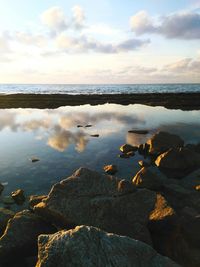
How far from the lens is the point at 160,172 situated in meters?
20.7

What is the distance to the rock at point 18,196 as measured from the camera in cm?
1578

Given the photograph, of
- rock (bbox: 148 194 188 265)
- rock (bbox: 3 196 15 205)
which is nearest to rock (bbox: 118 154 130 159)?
rock (bbox: 3 196 15 205)

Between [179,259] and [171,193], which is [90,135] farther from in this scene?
[179,259]

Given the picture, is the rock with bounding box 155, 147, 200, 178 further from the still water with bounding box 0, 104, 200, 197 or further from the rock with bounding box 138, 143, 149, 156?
the rock with bounding box 138, 143, 149, 156

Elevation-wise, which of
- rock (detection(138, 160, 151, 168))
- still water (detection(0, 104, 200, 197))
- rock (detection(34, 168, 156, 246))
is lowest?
still water (detection(0, 104, 200, 197))

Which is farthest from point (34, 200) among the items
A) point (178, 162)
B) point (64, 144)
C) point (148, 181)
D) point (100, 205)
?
point (64, 144)

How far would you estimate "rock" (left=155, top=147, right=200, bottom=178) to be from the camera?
20.9 m

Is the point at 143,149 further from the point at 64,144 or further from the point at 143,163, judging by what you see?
the point at 64,144

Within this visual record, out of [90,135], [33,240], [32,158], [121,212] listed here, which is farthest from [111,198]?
[90,135]

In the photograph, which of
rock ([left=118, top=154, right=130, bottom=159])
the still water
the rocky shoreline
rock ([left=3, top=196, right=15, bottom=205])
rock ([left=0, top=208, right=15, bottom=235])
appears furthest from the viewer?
rock ([left=118, top=154, right=130, bottom=159])

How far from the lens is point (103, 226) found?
1163 cm

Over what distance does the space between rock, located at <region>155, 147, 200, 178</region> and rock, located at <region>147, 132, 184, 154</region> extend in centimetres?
289

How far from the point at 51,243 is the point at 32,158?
16237mm

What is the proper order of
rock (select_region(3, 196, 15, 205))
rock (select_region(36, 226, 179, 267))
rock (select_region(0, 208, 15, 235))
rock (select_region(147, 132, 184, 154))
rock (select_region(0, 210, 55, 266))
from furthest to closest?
rock (select_region(147, 132, 184, 154)) → rock (select_region(3, 196, 15, 205)) → rock (select_region(0, 208, 15, 235)) → rock (select_region(0, 210, 55, 266)) → rock (select_region(36, 226, 179, 267))
